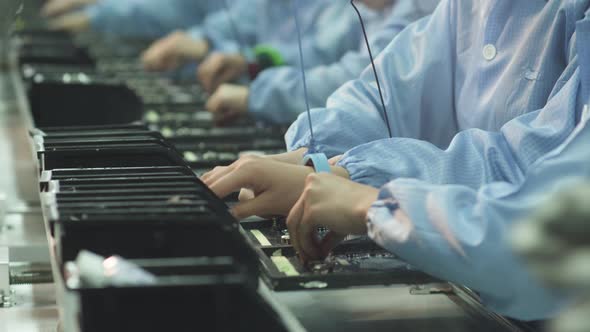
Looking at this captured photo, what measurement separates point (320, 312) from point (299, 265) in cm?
16

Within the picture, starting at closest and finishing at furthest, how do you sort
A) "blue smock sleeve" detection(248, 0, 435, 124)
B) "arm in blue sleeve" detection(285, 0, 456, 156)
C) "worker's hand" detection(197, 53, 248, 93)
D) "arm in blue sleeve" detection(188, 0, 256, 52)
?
1. "arm in blue sleeve" detection(285, 0, 456, 156)
2. "blue smock sleeve" detection(248, 0, 435, 124)
3. "worker's hand" detection(197, 53, 248, 93)
4. "arm in blue sleeve" detection(188, 0, 256, 52)

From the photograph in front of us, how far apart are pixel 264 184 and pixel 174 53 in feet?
6.82

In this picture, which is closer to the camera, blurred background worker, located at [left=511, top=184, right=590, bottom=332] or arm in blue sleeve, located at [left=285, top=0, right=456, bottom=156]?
blurred background worker, located at [left=511, top=184, right=590, bottom=332]

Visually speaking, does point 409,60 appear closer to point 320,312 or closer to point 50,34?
point 320,312

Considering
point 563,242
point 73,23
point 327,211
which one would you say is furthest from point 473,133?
point 73,23

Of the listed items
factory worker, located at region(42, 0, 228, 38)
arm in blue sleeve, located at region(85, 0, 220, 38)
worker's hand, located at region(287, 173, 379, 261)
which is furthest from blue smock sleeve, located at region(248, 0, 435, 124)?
arm in blue sleeve, located at region(85, 0, 220, 38)

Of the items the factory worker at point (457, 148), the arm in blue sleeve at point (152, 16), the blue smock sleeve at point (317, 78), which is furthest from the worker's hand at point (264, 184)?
the arm in blue sleeve at point (152, 16)

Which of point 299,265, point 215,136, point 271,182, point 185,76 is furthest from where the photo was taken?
point 185,76

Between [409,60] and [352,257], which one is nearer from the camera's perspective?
[352,257]

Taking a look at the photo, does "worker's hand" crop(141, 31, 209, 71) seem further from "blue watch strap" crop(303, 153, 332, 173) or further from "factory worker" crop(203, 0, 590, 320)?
"blue watch strap" crop(303, 153, 332, 173)

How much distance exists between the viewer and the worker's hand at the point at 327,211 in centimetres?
111

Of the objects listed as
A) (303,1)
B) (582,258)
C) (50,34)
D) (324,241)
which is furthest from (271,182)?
(50,34)

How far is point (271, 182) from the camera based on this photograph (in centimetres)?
126

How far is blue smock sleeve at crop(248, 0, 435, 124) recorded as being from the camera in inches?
80.5
